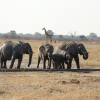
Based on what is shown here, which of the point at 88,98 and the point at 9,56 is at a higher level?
the point at 9,56

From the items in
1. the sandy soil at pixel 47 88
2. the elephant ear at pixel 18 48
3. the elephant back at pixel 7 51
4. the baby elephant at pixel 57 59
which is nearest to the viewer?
the sandy soil at pixel 47 88

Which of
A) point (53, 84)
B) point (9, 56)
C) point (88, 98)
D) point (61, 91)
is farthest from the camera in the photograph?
point (9, 56)

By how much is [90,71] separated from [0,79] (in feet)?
24.3

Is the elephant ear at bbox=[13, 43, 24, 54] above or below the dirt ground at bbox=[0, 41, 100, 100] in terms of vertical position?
above

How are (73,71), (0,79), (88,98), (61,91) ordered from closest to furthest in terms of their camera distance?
(88,98), (61,91), (0,79), (73,71)

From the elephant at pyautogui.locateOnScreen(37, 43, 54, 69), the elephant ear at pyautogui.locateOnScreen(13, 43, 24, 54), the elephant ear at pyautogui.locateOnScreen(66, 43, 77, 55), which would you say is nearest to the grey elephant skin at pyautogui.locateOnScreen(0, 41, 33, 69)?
the elephant ear at pyautogui.locateOnScreen(13, 43, 24, 54)

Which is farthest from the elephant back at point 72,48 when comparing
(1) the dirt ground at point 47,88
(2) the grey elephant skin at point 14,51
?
(1) the dirt ground at point 47,88

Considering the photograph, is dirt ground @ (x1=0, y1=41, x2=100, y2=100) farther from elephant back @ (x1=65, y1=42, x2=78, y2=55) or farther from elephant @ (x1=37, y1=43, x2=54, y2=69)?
elephant back @ (x1=65, y1=42, x2=78, y2=55)

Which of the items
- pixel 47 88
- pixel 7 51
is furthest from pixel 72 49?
pixel 47 88

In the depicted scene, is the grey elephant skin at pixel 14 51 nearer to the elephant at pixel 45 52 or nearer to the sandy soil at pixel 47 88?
the elephant at pixel 45 52

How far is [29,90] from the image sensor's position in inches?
601

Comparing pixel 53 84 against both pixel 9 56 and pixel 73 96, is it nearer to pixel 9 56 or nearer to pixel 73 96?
pixel 73 96

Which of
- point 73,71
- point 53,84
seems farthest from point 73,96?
point 73,71

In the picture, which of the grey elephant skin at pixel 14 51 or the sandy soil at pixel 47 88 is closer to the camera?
the sandy soil at pixel 47 88
